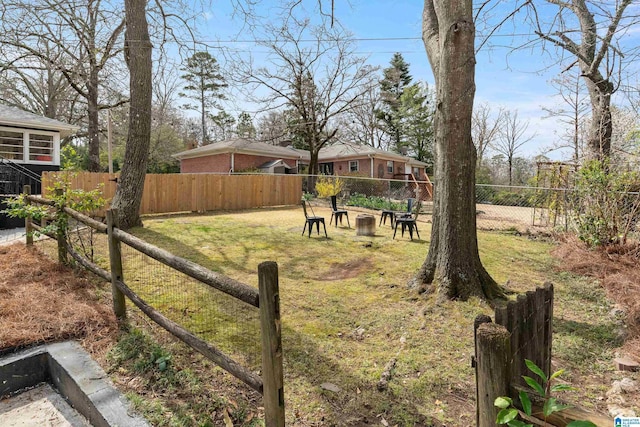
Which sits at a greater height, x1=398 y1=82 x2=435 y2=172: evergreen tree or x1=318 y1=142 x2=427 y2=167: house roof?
x1=398 y1=82 x2=435 y2=172: evergreen tree

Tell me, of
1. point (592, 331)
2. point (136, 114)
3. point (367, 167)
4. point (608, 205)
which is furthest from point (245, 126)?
point (592, 331)

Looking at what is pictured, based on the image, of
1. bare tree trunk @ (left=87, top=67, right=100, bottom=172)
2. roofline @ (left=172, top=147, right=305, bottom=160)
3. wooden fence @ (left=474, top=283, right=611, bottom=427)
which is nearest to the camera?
wooden fence @ (left=474, top=283, right=611, bottom=427)

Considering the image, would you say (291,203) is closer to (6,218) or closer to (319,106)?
(319,106)

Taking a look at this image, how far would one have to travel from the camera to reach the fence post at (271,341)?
1.74m

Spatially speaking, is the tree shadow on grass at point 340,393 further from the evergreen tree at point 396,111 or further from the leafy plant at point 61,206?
the evergreen tree at point 396,111

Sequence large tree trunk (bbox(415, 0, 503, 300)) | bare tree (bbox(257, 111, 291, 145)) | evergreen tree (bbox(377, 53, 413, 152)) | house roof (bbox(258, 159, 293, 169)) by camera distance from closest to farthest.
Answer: large tree trunk (bbox(415, 0, 503, 300)), house roof (bbox(258, 159, 293, 169)), bare tree (bbox(257, 111, 291, 145)), evergreen tree (bbox(377, 53, 413, 152))

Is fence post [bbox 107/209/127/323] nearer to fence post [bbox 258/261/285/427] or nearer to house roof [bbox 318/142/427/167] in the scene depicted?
fence post [bbox 258/261/285/427]

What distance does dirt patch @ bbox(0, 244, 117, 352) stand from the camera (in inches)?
123

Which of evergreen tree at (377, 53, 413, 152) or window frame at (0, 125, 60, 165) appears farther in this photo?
evergreen tree at (377, 53, 413, 152)

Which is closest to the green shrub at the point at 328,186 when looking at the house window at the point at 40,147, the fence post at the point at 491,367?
the house window at the point at 40,147

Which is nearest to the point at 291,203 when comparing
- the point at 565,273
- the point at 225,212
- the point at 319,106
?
the point at 225,212

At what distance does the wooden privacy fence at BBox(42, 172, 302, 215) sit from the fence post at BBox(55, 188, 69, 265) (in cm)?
612

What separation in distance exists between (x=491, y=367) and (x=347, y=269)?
4649 mm

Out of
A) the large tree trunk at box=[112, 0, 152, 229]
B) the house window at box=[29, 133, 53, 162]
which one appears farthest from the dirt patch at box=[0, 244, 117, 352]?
the house window at box=[29, 133, 53, 162]
